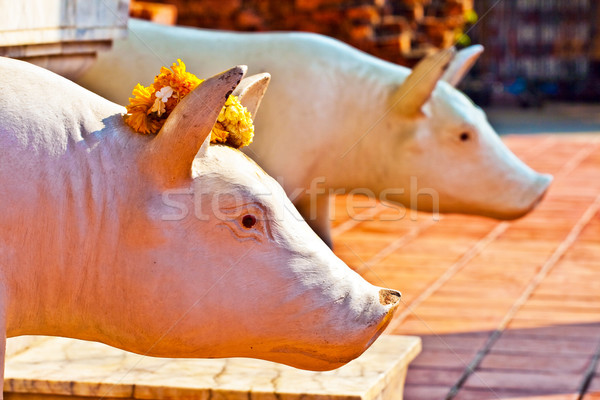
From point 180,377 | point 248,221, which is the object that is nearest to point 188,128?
point 248,221

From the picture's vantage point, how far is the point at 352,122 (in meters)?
4.89

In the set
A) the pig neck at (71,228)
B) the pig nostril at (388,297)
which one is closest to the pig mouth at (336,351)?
the pig nostril at (388,297)

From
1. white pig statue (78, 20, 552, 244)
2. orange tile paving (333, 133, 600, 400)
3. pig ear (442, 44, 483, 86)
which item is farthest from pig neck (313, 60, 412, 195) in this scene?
orange tile paving (333, 133, 600, 400)

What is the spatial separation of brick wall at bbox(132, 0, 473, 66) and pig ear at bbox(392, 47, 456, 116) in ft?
11.6

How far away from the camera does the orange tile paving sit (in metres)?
4.15

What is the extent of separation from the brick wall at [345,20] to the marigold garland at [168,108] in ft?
19.2

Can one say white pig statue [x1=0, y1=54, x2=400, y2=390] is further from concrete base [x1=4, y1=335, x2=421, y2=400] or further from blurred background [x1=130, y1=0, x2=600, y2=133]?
blurred background [x1=130, y1=0, x2=600, y2=133]

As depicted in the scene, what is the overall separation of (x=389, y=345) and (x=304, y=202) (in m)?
1.54

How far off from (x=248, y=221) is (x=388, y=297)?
36 centimetres

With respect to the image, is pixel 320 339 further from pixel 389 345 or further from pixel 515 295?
pixel 515 295

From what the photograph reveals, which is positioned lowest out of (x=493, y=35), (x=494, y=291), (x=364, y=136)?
(x=493, y=35)

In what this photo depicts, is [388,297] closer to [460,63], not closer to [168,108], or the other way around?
[168,108]

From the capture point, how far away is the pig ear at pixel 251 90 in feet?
8.54

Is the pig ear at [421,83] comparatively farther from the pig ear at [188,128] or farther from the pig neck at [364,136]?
the pig ear at [188,128]
